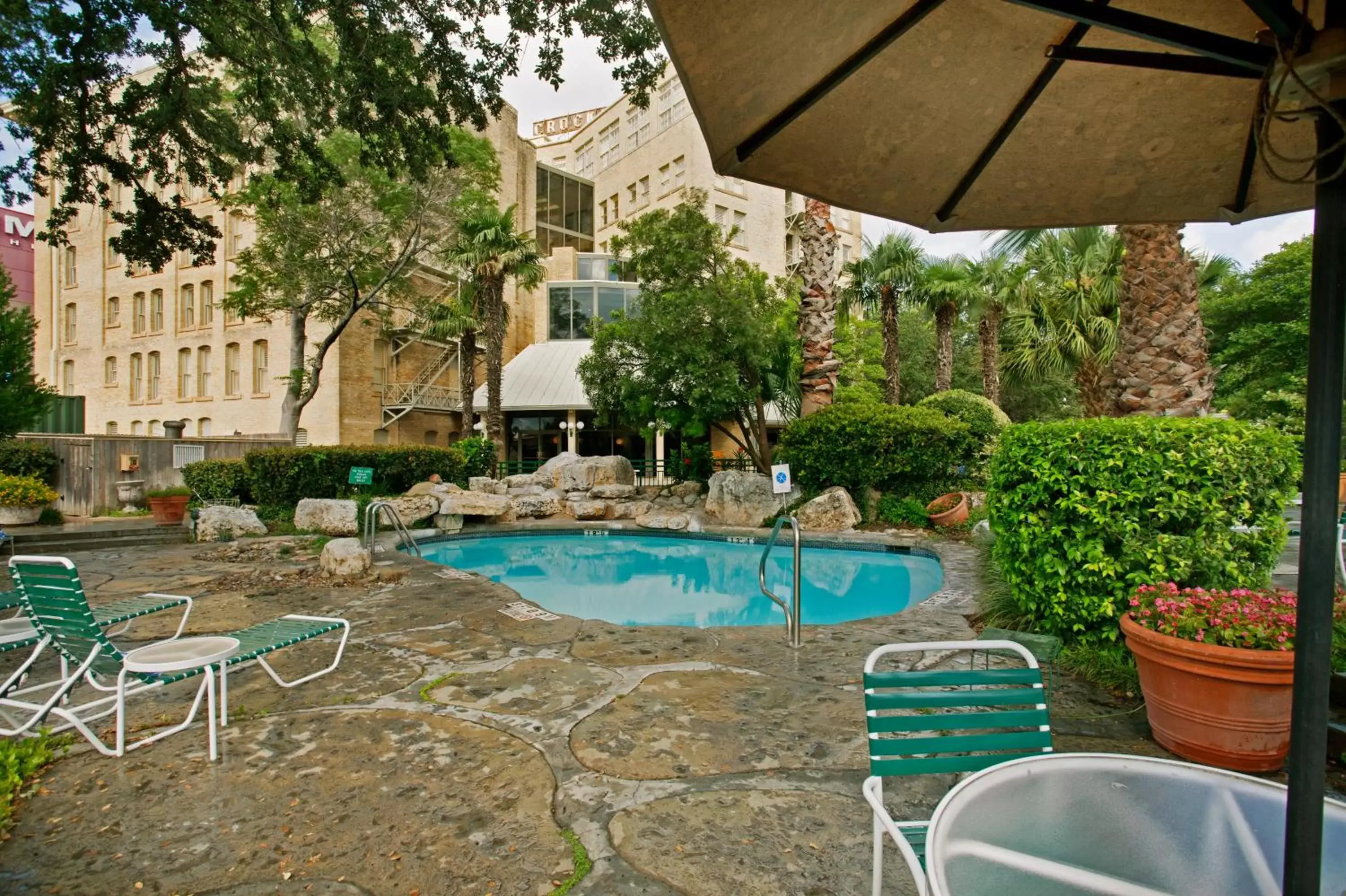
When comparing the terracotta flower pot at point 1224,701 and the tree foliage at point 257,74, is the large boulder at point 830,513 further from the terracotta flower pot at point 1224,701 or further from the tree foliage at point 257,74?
the terracotta flower pot at point 1224,701

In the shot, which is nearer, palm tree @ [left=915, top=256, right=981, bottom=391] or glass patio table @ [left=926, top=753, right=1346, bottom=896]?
glass patio table @ [left=926, top=753, right=1346, bottom=896]

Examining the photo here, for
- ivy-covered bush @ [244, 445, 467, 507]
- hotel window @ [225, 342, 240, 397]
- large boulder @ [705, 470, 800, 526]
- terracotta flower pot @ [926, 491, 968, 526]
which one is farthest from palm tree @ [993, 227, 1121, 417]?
hotel window @ [225, 342, 240, 397]

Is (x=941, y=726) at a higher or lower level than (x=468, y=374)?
lower

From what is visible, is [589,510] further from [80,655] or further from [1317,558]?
A: [1317,558]

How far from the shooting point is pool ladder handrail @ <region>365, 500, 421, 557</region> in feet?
31.3

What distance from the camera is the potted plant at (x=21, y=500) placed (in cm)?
1215

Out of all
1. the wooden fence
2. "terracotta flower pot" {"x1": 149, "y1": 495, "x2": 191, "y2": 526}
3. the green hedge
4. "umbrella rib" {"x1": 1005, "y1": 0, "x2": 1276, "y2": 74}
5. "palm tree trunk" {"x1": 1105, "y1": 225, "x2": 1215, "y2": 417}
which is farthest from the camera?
the wooden fence

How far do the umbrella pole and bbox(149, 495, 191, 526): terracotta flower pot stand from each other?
15595 millimetres

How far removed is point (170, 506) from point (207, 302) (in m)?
17.8

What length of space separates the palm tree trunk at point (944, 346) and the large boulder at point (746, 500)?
26.7 ft

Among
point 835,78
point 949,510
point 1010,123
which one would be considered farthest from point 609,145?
point 835,78

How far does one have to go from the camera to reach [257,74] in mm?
7004

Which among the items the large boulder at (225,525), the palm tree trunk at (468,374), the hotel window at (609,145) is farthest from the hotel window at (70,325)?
the hotel window at (609,145)

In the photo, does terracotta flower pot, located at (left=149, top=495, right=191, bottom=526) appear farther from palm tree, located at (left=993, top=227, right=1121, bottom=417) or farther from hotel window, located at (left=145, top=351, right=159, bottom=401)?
hotel window, located at (left=145, top=351, right=159, bottom=401)
